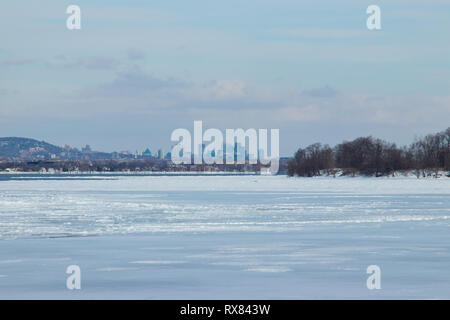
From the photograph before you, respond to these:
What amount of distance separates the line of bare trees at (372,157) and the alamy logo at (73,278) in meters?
76.1

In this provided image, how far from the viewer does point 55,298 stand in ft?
24.9

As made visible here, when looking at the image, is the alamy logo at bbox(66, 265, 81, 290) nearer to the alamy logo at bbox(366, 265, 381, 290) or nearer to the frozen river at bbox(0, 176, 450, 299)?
the frozen river at bbox(0, 176, 450, 299)

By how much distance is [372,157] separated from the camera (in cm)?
8900

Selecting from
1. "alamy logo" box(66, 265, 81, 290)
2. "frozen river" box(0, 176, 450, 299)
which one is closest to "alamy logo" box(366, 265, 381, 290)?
"frozen river" box(0, 176, 450, 299)

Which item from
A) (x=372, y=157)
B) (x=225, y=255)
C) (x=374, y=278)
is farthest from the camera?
(x=372, y=157)

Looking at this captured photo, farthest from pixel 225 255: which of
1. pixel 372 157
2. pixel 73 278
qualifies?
pixel 372 157

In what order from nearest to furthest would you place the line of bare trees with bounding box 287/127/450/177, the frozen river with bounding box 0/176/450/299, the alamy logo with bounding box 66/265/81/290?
the frozen river with bounding box 0/176/450/299 → the alamy logo with bounding box 66/265/81/290 → the line of bare trees with bounding box 287/127/450/177

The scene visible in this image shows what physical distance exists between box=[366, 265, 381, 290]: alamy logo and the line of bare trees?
75.1m

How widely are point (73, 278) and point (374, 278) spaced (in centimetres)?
361

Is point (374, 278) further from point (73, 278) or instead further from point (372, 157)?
point (372, 157)

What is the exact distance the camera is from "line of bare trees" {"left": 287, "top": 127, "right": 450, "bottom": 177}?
280 ft
